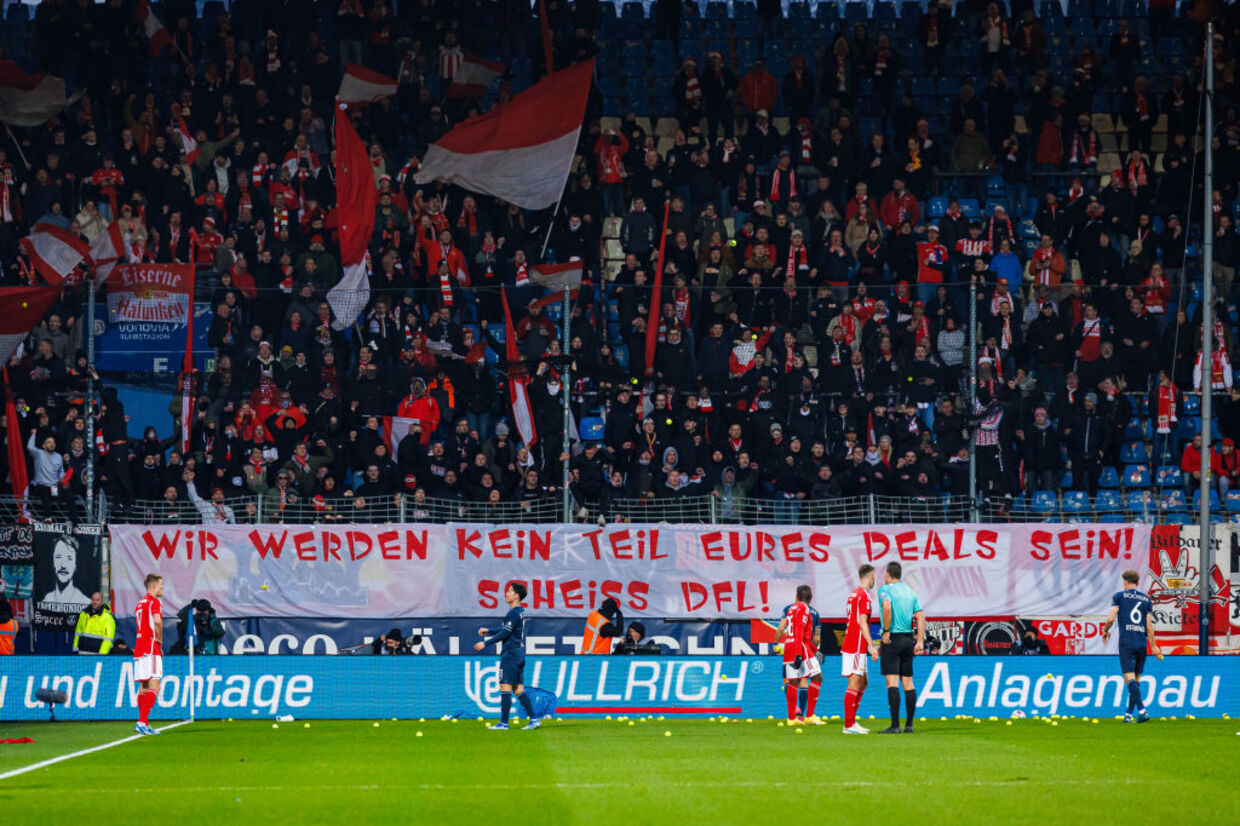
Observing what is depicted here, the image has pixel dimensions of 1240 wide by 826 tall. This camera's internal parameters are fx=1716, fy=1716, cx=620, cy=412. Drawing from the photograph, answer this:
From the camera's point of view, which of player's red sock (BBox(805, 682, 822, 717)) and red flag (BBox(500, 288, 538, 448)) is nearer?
player's red sock (BBox(805, 682, 822, 717))

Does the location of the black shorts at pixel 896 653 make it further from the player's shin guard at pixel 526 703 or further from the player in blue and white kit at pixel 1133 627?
the player's shin guard at pixel 526 703

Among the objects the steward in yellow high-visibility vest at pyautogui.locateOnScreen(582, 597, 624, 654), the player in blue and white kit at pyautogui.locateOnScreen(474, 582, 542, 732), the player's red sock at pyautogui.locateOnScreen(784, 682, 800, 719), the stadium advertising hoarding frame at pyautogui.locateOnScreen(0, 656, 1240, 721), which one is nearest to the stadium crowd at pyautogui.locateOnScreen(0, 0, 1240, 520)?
the steward in yellow high-visibility vest at pyautogui.locateOnScreen(582, 597, 624, 654)

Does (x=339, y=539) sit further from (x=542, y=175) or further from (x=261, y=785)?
(x=261, y=785)

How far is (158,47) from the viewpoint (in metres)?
33.0

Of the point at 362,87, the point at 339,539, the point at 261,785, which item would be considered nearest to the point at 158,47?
the point at 362,87

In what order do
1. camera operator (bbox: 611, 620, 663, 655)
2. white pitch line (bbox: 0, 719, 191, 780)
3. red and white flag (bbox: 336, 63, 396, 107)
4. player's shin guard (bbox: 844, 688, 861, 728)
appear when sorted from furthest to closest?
red and white flag (bbox: 336, 63, 396, 107), camera operator (bbox: 611, 620, 663, 655), player's shin guard (bbox: 844, 688, 861, 728), white pitch line (bbox: 0, 719, 191, 780)

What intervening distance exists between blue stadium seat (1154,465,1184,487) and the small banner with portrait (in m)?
15.8

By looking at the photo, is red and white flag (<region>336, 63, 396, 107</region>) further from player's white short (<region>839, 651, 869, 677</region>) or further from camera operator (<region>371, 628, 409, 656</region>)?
player's white short (<region>839, 651, 869, 677</region>)

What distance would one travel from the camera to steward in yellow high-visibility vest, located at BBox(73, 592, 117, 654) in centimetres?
2411

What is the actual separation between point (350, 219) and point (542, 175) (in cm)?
338

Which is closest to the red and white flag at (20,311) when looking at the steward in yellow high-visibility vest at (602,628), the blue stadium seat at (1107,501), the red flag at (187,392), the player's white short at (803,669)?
the red flag at (187,392)

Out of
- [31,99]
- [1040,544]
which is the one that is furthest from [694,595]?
[31,99]

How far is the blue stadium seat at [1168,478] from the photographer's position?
26.3 m

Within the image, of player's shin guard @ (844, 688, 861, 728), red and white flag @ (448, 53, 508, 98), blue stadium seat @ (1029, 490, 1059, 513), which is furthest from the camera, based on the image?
red and white flag @ (448, 53, 508, 98)
